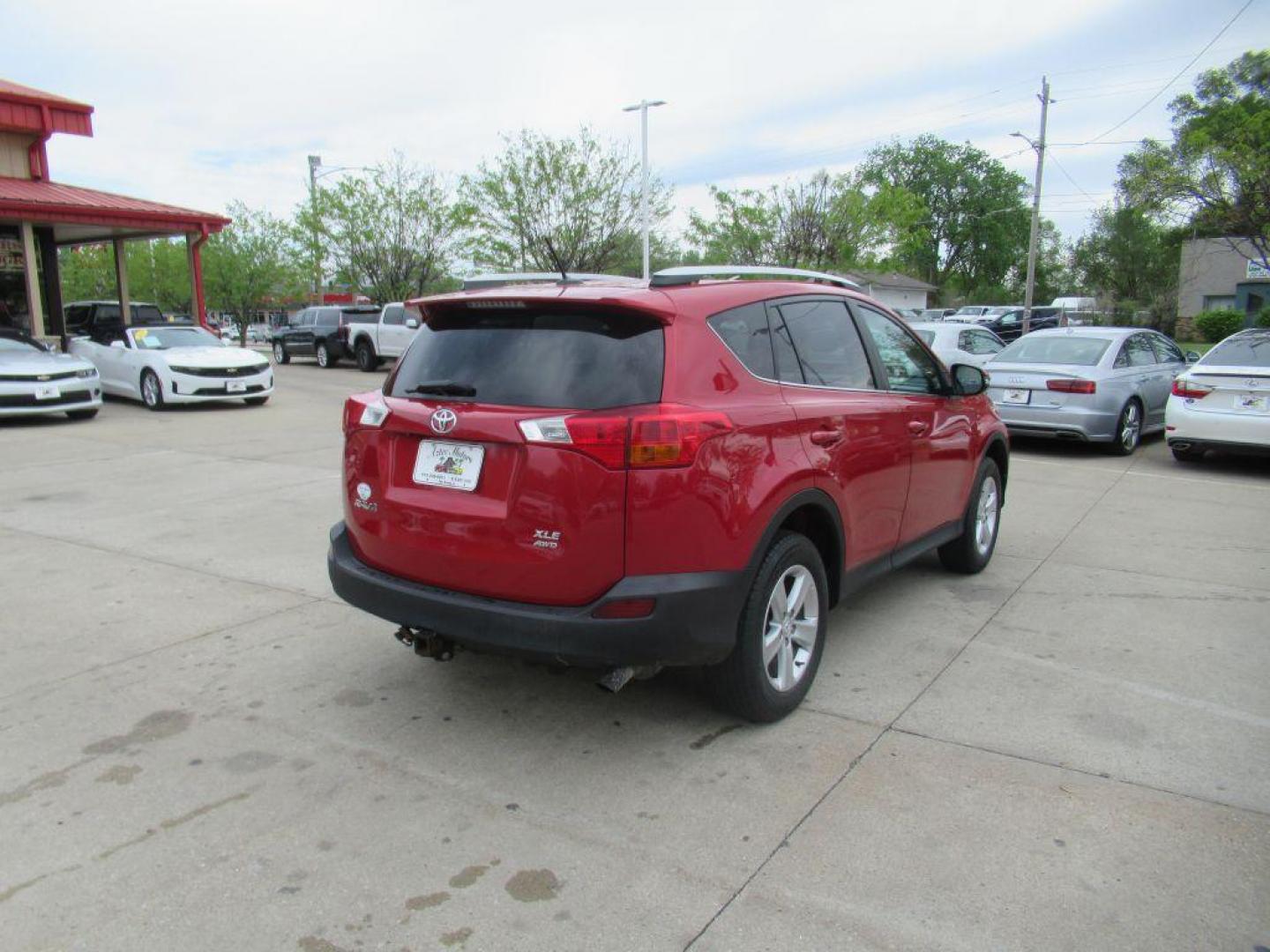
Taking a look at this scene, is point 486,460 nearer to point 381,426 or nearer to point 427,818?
point 381,426

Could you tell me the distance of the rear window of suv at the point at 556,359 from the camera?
3.20 meters

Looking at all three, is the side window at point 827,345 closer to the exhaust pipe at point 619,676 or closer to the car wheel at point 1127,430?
the exhaust pipe at point 619,676

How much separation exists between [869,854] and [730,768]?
2.12 ft

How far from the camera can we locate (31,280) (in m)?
17.3

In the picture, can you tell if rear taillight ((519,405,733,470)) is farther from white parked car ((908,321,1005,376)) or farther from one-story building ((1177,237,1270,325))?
one-story building ((1177,237,1270,325))

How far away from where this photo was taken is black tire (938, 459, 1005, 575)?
5562mm

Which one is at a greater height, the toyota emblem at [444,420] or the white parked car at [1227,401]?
the toyota emblem at [444,420]

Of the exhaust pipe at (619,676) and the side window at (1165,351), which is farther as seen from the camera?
the side window at (1165,351)

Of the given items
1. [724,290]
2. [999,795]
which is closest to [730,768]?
[999,795]

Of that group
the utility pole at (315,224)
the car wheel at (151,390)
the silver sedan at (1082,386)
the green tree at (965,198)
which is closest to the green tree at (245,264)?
the utility pole at (315,224)

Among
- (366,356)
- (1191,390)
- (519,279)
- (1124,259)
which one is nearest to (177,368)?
(366,356)

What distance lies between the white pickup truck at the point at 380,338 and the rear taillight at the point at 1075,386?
15011mm

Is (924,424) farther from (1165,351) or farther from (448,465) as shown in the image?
(1165,351)

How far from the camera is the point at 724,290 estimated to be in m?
3.67
